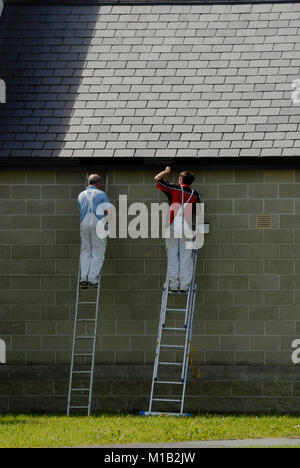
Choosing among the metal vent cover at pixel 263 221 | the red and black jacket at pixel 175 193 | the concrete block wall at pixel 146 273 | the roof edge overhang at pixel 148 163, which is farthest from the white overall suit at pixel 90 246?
the metal vent cover at pixel 263 221

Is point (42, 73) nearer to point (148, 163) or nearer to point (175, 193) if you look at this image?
point (148, 163)

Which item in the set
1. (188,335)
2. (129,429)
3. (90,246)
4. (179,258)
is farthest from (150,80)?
(129,429)

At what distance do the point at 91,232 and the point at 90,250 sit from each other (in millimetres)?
280

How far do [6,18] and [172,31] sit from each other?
293 centimetres

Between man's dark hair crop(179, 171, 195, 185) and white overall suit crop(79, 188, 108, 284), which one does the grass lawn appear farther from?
man's dark hair crop(179, 171, 195, 185)

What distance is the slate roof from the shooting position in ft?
49.9

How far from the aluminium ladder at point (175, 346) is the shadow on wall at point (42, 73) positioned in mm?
2799

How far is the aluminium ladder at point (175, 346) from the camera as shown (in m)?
14.2

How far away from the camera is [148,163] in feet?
49.5

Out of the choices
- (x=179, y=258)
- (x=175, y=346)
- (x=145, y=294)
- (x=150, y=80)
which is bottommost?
(x=175, y=346)

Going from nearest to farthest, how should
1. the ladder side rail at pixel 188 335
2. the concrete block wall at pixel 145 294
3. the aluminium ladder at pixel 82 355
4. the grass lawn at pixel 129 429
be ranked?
the grass lawn at pixel 129 429 → the ladder side rail at pixel 188 335 → the aluminium ladder at pixel 82 355 → the concrete block wall at pixel 145 294

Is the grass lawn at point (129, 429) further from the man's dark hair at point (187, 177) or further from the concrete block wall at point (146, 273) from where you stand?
the man's dark hair at point (187, 177)

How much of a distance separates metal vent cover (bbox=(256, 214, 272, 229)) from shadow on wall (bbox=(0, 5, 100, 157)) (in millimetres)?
2930

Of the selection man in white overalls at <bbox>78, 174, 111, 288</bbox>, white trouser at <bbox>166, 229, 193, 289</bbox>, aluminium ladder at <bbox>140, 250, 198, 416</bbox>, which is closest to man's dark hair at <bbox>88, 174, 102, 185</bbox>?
man in white overalls at <bbox>78, 174, 111, 288</bbox>
